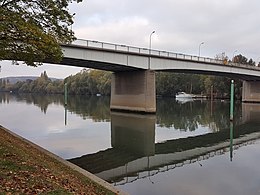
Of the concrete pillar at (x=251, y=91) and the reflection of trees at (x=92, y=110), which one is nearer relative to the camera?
the reflection of trees at (x=92, y=110)

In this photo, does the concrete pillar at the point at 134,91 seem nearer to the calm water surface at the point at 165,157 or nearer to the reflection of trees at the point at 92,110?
the reflection of trees at the point at 92,110

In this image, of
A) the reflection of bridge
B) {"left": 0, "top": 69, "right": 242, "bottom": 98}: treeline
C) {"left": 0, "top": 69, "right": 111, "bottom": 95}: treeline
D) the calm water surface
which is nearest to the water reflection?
the calm water surface

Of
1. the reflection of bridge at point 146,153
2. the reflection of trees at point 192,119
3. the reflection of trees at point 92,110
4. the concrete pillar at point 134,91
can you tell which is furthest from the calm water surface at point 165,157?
the concrete pillar at point 134,91

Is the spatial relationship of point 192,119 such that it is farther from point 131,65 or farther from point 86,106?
point 86,106

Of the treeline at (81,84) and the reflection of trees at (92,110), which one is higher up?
the treeline at (81,84)

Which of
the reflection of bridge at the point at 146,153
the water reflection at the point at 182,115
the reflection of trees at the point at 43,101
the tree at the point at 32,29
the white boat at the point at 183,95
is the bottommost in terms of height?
the reflection of bridge at the point at 146,153

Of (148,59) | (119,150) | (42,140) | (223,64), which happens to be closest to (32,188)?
(119,150)

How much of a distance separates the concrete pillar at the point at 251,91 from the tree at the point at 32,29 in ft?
259

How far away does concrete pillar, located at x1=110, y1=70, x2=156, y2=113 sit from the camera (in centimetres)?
4509

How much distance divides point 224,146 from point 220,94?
8875 centimetres

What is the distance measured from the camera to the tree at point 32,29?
11531 millimetres

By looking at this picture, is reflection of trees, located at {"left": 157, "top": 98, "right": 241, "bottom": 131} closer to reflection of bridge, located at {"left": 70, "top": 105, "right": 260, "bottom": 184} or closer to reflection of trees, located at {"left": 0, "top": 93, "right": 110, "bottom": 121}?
reflection of bridge, located at {"left": 70, "top": 105, "right": 260, "bottom": 184}

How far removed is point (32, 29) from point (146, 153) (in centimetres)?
1099

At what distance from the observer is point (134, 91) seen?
157ft
